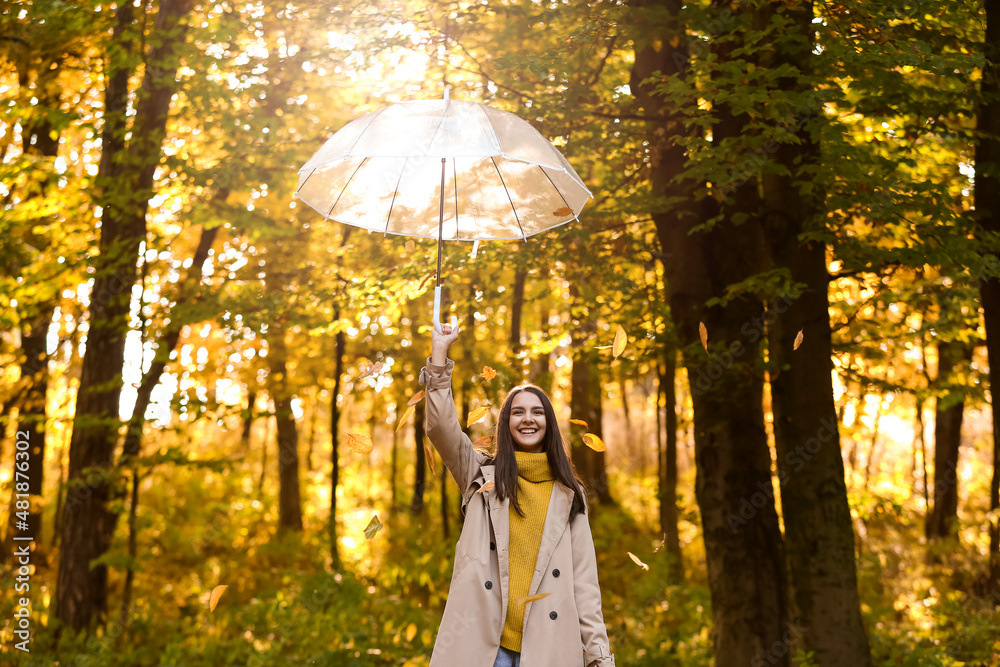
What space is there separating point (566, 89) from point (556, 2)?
898mm

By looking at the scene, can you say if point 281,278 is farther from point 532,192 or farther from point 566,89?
point 532,192

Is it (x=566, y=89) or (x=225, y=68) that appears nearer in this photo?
(x=566, y=89)

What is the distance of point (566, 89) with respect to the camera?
664 centimetres

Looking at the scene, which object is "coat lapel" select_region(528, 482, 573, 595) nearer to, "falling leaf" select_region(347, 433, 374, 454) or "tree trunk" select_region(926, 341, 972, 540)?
"falling leaf" select_region(347, 433, 374, 454)

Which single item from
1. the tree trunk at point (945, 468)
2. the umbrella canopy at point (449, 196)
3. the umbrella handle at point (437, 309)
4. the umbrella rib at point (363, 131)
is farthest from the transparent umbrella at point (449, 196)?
the tree trunk at point (945, 468)

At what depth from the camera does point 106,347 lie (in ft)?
27.7

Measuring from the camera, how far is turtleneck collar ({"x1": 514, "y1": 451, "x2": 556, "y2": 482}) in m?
3.28

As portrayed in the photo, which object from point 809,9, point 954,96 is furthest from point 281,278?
point 954,96

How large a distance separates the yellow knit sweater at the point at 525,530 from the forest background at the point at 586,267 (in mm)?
654

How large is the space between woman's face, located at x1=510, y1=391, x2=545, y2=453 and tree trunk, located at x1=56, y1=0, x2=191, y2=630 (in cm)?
630

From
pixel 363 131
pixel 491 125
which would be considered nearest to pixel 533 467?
pixel 491 125

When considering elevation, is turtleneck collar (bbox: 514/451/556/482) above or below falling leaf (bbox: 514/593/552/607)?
above

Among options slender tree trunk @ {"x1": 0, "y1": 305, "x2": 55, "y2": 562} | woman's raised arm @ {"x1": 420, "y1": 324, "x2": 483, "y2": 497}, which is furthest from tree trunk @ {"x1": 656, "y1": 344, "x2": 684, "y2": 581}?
slender tree trunk @ {"x1": 0, "y1": 305, "x2": 55, "y2": 562}

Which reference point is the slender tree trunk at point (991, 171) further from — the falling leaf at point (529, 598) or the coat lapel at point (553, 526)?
the falling leaf at point (529, 598)
